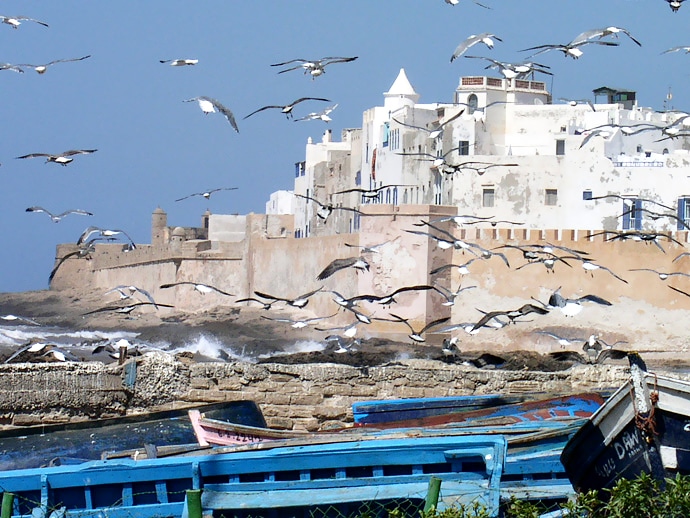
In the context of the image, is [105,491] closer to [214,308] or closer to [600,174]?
[600,174]

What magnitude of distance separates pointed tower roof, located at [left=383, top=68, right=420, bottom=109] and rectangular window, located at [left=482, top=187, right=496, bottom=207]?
1658 centimetres

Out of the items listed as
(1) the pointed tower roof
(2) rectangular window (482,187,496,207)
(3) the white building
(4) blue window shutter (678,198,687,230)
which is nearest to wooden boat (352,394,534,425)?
(3) the white building

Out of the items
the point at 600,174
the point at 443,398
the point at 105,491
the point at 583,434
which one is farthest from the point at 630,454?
the point at 600,174

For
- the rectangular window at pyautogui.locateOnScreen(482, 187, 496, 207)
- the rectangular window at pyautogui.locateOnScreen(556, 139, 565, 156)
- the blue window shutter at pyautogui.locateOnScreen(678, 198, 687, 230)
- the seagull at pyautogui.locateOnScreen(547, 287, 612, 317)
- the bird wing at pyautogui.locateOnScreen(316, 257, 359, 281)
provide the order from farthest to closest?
the rectangular window at pyautogui.locateOnScreen(556, 139, 565, 156) → the rectangular window at pyautogui.locateOnScreen(482, 187, 496, 207) → the blue window shutter at pyautogui.locateOnScreen(678, 198, 687, 230) → the seagull at pyautogui.locateOnScreen(547, 287, 612, 317) → the bird wing at pyautogui.locateOnScreen(316, 257, 359, 281)

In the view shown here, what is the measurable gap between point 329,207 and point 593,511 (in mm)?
17112

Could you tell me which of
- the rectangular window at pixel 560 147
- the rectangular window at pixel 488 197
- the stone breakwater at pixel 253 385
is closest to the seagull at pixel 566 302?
the stone breakwater at pixel 253 385

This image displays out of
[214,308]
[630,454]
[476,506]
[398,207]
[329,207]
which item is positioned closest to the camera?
[476,506]

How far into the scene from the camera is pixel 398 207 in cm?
3167

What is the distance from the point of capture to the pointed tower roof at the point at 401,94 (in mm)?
55875

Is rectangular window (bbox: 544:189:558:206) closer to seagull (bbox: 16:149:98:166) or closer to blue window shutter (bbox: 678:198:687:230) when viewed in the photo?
blue window shutter (bbox: 678:198:687:230)

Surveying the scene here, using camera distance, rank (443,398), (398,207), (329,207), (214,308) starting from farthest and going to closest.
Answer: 1. (214,308)
2. (398,207)
3. (329,207)
4. (443,398)

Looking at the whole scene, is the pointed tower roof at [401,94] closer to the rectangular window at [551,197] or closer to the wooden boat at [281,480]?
the rectangular window at [551,197]

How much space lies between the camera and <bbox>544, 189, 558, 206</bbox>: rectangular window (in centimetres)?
3941

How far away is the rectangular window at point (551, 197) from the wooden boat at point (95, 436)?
28395 mm
